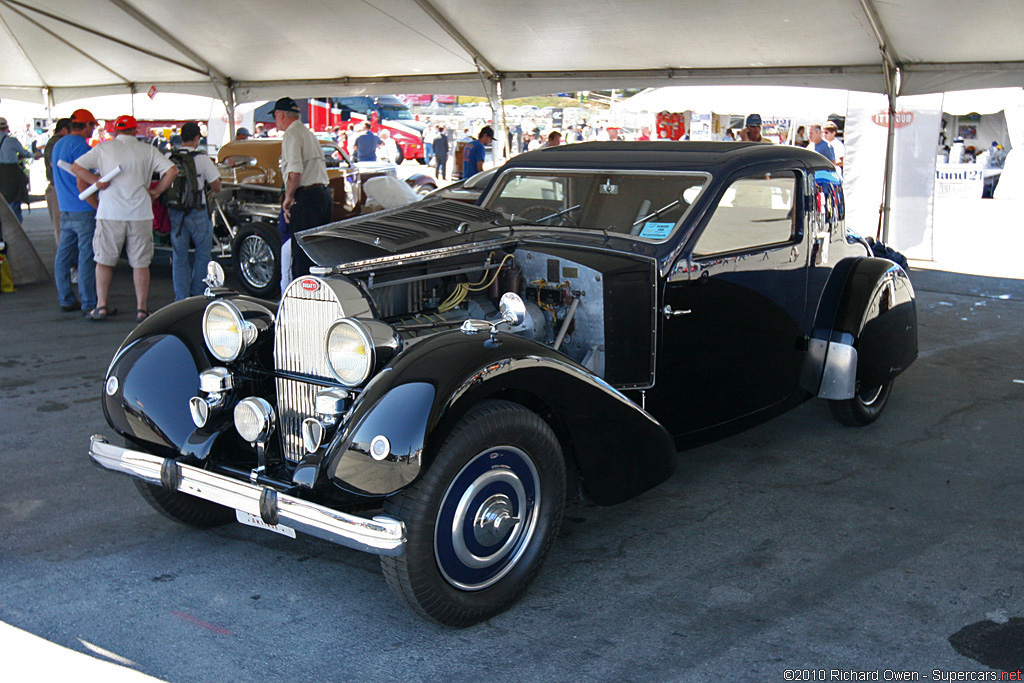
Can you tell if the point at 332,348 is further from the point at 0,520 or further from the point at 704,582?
the point at 0,520

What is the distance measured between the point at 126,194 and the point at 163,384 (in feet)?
14.5

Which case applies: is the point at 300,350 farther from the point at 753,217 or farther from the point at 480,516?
the point at 753,217

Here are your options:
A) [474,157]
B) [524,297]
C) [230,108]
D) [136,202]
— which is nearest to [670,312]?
[524,297]

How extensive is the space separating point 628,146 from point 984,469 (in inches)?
93.1

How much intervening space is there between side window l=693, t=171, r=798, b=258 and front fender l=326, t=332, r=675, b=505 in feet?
3.39

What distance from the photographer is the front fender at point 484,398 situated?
8.37 ft

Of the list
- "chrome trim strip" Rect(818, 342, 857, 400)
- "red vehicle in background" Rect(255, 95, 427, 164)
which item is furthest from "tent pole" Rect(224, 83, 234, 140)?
"red vehicle in background" Rect(255, 95, 427, 164)

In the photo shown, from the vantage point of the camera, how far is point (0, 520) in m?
3.54

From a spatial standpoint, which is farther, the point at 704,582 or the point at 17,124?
the point at 17,124

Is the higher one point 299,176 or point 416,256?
point 299,176

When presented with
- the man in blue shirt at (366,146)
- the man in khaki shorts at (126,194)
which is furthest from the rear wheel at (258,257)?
the man in blue shirt at (366,146)

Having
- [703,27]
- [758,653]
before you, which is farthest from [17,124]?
[758,653]

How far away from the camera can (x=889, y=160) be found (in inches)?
401

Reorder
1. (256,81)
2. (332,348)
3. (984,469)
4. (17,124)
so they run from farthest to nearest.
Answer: (17,124) → (256,81) → (984,469) → (332,348)
